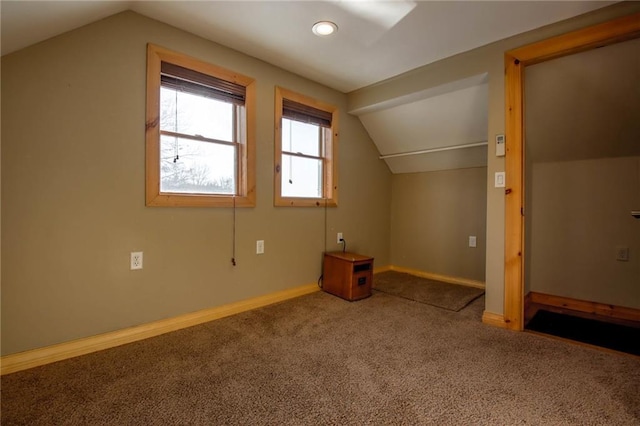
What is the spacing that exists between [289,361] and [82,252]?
4.52ft

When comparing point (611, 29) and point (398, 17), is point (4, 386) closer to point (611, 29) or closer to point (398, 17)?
point (398, 17)

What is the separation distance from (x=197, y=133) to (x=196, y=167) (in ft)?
0.86

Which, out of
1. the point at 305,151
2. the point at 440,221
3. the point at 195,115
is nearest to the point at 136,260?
the point at 195,115

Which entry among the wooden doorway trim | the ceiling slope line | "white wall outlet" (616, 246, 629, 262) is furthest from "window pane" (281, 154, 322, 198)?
"white wall outlet" (616, 246, 629, 262)

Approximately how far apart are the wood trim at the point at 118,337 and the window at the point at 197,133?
2.72ft

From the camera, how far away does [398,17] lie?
1.97m

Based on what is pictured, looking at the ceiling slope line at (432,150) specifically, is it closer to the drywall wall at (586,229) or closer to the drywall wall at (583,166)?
the drywall wall at (583,166)

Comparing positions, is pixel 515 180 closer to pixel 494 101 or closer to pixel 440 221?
pixel 494 101

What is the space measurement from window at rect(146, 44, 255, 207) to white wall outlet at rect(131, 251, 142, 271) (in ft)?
1.14

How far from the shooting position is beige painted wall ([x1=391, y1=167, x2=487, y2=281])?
10.8 ft

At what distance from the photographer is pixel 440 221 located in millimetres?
3588

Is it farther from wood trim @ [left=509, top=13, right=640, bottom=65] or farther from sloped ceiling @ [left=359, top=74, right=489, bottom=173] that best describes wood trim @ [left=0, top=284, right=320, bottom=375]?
wood trim @ [left=509, top=13, right=640, bottom=65]

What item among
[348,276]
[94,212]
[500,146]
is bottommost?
[348,276]

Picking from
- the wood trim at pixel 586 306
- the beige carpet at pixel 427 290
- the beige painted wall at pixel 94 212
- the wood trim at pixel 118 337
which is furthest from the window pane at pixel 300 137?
the wood trim at pixel 586 306
